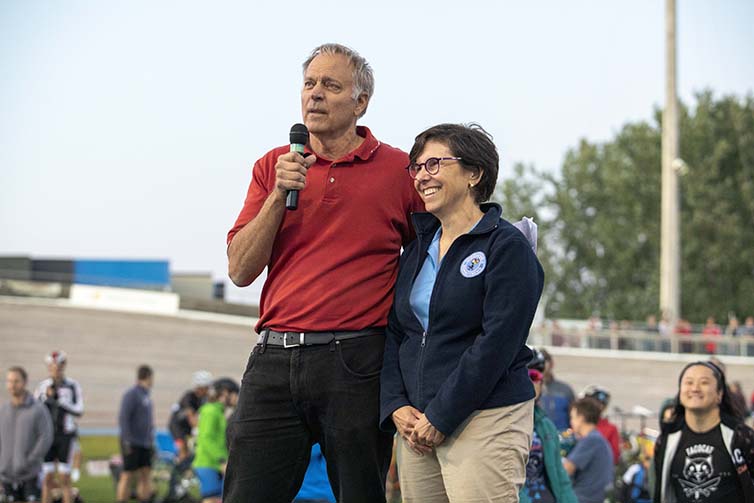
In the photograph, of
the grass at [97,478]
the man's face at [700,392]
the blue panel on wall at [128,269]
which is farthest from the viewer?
the blue panel on wall at [128,269]

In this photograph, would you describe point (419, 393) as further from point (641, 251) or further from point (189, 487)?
point (641, 251)

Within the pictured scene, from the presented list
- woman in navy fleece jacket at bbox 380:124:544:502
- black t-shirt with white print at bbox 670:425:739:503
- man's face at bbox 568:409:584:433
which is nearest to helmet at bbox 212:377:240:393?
man's face at bbox 568:409:584:433

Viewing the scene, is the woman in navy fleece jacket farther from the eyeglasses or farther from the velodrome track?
the velodrome track

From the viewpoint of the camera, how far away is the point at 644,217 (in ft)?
174

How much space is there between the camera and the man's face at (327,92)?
13.5ft

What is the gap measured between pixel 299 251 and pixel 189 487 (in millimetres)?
11292

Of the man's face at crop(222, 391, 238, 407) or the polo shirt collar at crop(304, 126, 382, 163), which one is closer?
the polo shirt collar at crop(304, 126, 382, 163)

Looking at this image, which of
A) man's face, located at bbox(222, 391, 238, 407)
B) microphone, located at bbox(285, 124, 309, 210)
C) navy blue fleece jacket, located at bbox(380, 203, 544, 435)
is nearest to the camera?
navy blue fleece jacket, located at bbox(380, 203, 544, 435)

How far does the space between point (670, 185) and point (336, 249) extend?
3032 centimetres

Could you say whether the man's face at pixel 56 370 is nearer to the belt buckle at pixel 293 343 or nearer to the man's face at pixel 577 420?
the man's face at pixel 577 420

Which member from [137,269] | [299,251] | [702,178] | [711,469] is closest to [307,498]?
[711,469]

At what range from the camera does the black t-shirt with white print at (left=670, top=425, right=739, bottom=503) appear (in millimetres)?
6117

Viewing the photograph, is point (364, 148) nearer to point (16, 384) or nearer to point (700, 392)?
point (700, 392)

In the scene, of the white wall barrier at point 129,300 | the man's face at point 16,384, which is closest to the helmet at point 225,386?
the man's face at point 16,384
